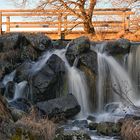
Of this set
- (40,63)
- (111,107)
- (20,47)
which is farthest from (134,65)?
(20,47)

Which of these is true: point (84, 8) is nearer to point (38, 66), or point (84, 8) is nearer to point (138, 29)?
point (138, 29)

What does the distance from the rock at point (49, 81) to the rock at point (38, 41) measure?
217 cm

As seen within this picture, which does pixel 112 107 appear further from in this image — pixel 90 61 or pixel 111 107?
pixel 90 61

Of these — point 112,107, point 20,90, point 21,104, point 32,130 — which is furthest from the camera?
point 20,90

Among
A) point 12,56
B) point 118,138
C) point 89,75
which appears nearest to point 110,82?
point 89,75

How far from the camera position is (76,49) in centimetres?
1892

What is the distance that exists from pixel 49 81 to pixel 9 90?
160 centimetres

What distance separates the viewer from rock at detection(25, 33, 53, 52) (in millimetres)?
20203

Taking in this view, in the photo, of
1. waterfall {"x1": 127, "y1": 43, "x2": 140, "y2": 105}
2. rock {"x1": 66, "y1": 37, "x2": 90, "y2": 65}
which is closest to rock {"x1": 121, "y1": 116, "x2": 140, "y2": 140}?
waterfall {"x1": 127, "y1": 43, "x2": 140, "y2": 105}

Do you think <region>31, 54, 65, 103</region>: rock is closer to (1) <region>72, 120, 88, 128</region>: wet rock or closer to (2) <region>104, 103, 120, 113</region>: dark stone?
(2) <region>104, 103, 120, 113</region>: dark stone

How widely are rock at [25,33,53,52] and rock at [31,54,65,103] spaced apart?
2.17 meters

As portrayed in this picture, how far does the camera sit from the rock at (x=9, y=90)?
17.2 metres

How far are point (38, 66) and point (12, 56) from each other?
173cm

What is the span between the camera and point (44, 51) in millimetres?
20453
